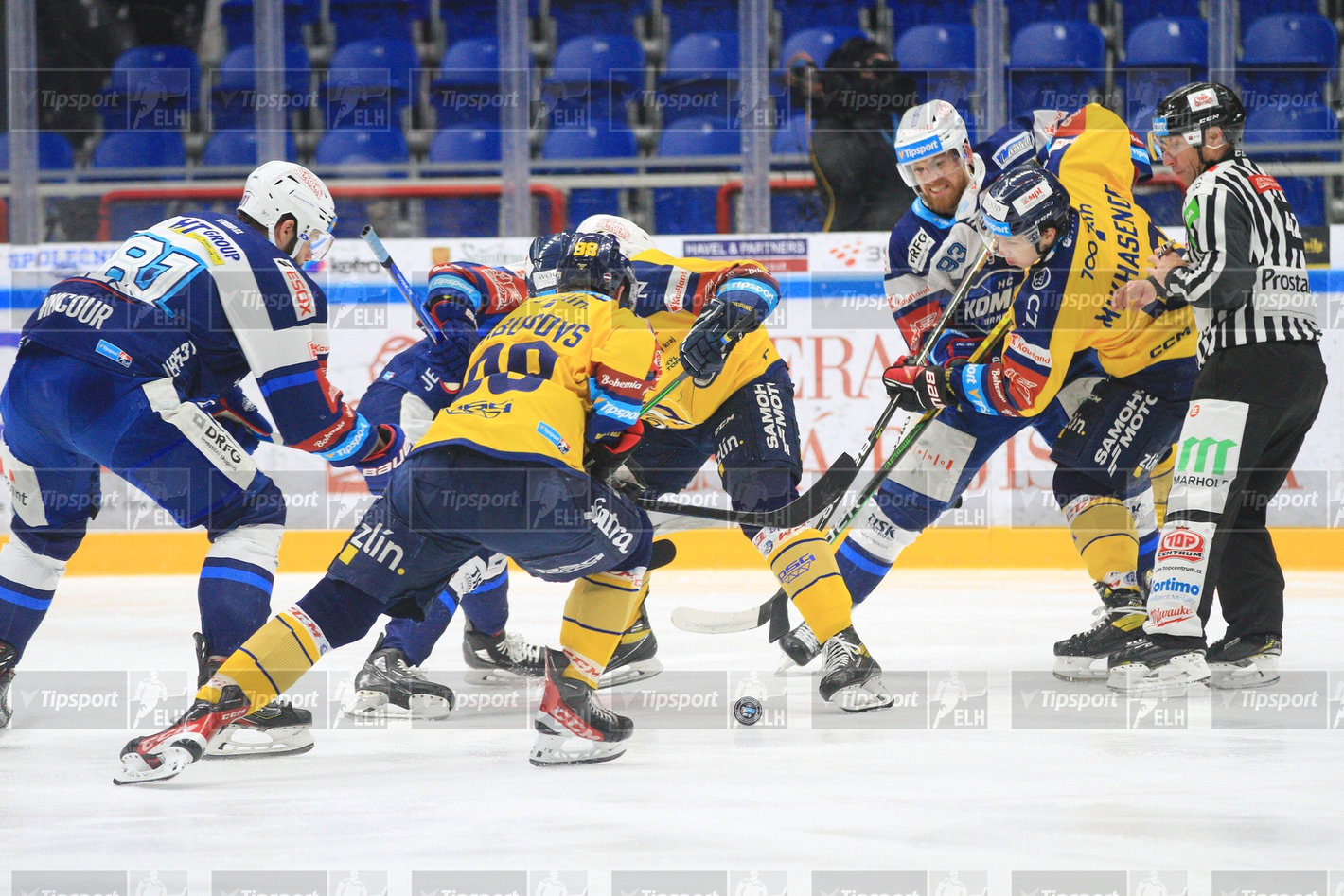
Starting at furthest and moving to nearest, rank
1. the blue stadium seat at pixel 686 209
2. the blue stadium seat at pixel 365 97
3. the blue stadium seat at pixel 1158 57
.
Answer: the blue stadium seat at pixel 365 97, the blue stadium seat at pixel 1158 57, the blue stadium seat at pixel 686 209

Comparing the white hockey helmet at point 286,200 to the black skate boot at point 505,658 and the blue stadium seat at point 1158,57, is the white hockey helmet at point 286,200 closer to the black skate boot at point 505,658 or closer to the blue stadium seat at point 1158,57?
the black skate boot at point 505,658

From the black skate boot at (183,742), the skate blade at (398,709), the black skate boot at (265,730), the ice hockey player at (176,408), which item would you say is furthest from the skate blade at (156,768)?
the skate blade at (398,709)

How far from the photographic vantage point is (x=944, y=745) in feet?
9.30

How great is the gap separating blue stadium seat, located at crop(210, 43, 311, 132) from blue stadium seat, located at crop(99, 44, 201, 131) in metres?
0.13

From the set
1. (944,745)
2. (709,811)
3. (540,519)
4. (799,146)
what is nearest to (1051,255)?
(944,745)

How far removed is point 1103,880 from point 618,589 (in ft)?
3.81

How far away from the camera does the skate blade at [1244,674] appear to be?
3.42 meters

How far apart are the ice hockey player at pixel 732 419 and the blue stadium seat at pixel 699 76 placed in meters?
3.88

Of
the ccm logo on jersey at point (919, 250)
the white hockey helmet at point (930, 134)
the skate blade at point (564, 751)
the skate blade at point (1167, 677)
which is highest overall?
the white hockey helmet at point (930, 134)

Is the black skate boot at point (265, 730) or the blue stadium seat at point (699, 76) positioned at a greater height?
the blue stadium seat at point (699, 76)

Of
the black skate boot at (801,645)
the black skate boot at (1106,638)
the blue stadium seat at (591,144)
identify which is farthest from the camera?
the blue stadium seat at (591,144)

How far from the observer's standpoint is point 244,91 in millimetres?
7598

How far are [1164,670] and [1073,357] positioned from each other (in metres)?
0.89

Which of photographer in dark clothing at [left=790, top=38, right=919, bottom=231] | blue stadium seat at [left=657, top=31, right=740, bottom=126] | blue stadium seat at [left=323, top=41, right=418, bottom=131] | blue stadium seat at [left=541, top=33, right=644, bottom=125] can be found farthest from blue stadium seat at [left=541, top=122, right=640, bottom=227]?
photographer in dark clothing at [left=790, top=38, right=919, bottom=231]
